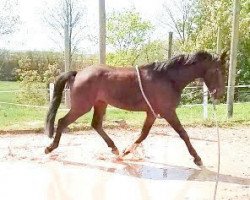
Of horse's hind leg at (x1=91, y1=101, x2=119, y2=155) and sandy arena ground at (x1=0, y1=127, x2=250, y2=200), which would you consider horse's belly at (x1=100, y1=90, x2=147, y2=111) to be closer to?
horse's hind leg at (x1=91, y1=101, x2=119, y2=155)

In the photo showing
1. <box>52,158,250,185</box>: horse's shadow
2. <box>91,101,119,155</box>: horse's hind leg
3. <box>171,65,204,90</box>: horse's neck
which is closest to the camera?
<box>52,158,250,185</box>: horse's shadow

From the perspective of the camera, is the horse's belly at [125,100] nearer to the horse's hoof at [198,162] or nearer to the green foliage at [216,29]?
the horse's hoof at [198,162]

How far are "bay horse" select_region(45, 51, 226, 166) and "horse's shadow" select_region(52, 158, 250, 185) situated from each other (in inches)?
13.0

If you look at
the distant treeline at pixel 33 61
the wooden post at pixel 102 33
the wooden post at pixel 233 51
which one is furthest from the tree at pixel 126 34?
the wooden post at pixel 102 33

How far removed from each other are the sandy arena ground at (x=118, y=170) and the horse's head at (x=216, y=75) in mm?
1020

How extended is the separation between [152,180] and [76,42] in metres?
16.4

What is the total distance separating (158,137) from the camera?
26.5 feet

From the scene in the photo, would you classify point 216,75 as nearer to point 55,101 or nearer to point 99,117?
point 99,117

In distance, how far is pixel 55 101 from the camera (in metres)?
6.21

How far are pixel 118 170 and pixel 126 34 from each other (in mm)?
16882

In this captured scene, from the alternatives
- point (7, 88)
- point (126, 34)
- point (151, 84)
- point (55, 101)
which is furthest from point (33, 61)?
point (151, 84)

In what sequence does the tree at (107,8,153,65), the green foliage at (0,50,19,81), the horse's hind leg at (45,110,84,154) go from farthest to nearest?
the tree at (107,8,153,65) → the green foliage at (0,50,19,81) → the horse's hind leg at (45,110,84,154)

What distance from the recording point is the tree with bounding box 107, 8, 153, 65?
21719mm

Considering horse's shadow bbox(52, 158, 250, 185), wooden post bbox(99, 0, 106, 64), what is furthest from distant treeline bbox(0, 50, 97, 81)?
horse's shadow bbox(52, 158, 250, 185)
